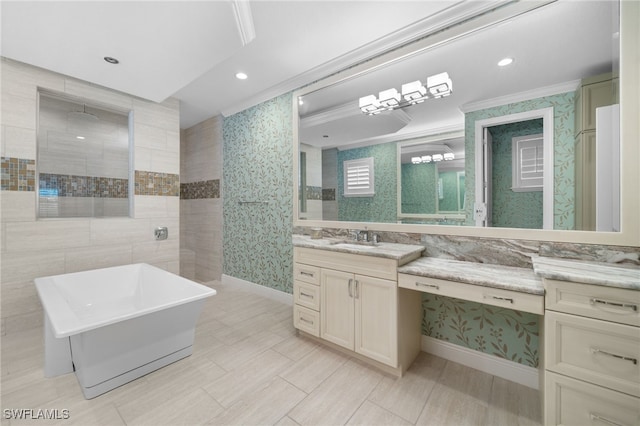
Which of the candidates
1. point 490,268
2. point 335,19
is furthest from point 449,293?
point 335,19

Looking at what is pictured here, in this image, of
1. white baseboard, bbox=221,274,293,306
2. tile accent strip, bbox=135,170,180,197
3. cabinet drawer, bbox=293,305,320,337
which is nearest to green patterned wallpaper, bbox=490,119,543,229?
cabinet drawer, bbox=293,305,320,337

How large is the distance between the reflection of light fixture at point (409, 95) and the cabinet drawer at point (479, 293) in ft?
4.47

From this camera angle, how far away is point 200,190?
429 cm

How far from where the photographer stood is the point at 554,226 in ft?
5.24

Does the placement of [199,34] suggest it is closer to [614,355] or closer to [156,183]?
[156,183]

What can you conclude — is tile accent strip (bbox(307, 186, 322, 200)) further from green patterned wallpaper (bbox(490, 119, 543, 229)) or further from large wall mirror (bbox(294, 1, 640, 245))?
green patterned wallpaper (bbox(490, 119, 543, 229))

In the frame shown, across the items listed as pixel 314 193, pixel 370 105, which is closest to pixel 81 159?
pixel 314 193

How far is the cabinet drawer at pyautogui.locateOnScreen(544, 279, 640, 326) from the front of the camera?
43.4 inches

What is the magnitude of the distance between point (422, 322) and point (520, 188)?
1.21 meters

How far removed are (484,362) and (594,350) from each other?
0.81 metres

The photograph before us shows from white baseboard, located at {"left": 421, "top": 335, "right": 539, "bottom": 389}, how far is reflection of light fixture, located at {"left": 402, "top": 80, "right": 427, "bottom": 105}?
1.88 m

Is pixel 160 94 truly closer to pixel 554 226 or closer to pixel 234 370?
pixel 234 370

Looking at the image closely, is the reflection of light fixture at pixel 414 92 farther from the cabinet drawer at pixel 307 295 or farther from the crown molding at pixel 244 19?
the cabinet drawer at pixel 307 295

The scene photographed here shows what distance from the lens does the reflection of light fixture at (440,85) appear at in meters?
1.96
